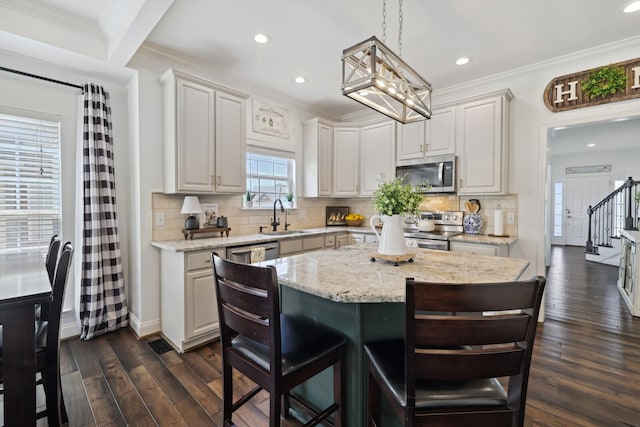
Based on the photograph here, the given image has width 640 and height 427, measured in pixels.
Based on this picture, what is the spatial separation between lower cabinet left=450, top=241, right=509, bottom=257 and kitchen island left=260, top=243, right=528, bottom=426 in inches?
55.2

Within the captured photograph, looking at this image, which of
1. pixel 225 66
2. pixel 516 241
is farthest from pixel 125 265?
pixel 516 241

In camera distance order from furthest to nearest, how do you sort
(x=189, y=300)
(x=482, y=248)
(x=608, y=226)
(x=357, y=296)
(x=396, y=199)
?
(x=608, y=226)
(x=482, y=248)
(x=189, y=300)
(x=396, y=199)
(x=357, y=296)

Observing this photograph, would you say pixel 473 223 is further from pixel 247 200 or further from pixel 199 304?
pixel 199 304

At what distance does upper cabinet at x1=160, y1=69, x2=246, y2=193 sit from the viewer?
2.81 m

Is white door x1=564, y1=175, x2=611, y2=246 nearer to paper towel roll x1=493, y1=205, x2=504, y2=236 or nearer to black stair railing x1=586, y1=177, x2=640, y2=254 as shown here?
black stair railing x1=586, y1=177, x2=640, y2=254

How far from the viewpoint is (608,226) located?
274 inches

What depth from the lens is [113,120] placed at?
2953 millimetres

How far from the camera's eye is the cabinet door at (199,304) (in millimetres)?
2549

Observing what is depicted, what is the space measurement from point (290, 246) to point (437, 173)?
204 centimetres

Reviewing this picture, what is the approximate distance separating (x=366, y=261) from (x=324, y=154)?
9.31ft

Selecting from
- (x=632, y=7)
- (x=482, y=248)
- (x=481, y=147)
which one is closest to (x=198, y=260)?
(x=482, y=248)

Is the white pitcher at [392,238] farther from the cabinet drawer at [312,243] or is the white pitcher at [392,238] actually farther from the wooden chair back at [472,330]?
the cabinet drawer at [312,243]

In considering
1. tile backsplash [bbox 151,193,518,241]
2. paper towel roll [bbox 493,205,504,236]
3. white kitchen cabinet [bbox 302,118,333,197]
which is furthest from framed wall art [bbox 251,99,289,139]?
paper towel roll [bbox 493,205,504,236]

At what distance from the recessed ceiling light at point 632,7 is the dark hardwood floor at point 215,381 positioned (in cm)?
280
